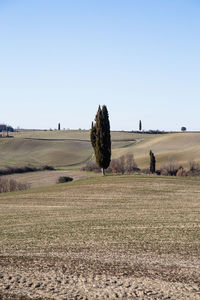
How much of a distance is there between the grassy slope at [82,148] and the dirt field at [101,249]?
5486cm

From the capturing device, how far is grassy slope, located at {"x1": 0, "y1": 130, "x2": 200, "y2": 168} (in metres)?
94.0

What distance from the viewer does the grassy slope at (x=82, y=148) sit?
94000 millimetres

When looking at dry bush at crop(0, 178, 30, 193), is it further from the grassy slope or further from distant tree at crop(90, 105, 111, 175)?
the grassy slope

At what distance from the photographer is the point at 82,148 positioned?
386 ft

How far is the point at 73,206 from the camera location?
30781 mm

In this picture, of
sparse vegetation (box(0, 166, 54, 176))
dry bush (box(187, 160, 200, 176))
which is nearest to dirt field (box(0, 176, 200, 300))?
dry bush (box(187, 160, 200, 176))

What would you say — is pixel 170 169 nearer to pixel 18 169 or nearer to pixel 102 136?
pixel 102 136

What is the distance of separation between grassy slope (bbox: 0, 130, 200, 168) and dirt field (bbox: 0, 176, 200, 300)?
54.9 meters

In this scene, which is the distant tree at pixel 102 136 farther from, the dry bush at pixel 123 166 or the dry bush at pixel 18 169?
the dry bush at pixel 18 169

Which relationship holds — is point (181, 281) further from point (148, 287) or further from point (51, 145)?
point (51, 145)

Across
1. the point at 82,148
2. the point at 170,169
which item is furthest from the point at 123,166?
the point at 82,148

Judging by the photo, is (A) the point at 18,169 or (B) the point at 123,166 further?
(A) the point at 18,169

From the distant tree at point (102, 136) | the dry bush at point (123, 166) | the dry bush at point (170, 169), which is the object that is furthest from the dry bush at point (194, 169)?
the distant tree at point (102, 136)

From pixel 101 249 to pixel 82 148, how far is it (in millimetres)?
102221
